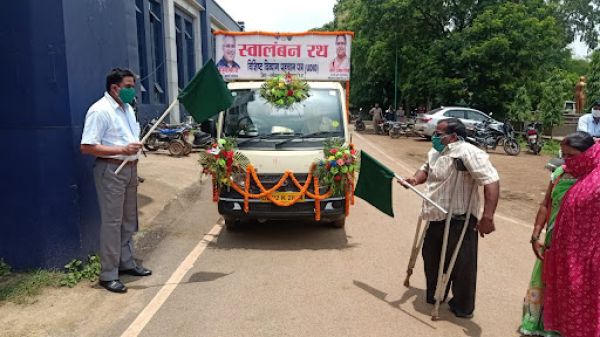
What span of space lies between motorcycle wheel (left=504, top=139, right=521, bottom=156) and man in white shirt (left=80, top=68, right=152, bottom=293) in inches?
600

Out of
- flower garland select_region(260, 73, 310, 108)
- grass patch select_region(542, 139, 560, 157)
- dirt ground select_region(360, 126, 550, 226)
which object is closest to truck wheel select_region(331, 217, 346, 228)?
flower garland select_region(260, 73, 310, 108)

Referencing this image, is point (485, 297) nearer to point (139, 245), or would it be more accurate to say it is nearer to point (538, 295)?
point (538, 295)

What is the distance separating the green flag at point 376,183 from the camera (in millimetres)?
4191

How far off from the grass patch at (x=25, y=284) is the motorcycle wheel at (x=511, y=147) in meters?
15.8

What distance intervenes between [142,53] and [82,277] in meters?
15.3

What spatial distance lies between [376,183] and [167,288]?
2308 millimetres

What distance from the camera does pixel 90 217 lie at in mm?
4988

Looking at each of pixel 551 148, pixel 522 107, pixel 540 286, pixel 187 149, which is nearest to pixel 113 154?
pixel 540 286

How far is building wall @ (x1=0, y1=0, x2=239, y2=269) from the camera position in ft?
14.8

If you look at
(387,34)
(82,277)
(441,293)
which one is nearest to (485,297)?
(441,293)

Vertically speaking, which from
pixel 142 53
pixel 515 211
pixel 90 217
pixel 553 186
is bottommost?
pixel 515 211

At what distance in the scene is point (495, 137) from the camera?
1842 cm

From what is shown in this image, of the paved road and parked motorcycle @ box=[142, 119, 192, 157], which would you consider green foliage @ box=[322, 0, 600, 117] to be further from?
the paved road

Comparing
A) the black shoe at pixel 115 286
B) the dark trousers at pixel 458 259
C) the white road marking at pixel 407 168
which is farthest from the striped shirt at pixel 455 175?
the white road marking at pixel 407 168
